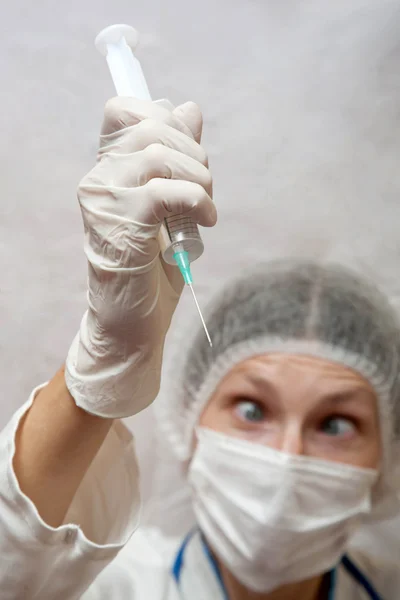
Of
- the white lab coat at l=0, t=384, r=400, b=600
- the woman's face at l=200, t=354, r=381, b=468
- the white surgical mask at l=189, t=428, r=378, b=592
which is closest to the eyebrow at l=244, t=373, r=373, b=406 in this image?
the woman's face at l=200, t=354, r=381, b=468

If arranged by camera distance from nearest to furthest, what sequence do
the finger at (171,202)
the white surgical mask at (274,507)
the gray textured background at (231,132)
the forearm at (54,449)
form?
the finger at (171,202) → the forearm at (54,449) → the white surgical mask at (274,507) → the gray textured background at (231,132)

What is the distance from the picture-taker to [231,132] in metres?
1.24

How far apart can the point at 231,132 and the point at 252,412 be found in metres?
0.64

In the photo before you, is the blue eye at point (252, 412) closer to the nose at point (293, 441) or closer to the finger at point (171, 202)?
the nose at point (293, 441)

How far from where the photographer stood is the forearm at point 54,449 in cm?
69

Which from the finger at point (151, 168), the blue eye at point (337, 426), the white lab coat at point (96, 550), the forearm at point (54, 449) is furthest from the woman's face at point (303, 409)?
the finger at point (151, 168)

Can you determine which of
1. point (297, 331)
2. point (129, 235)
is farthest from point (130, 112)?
point (297, 331)

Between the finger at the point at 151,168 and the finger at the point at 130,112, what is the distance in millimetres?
45

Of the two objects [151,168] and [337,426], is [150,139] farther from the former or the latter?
[337,426]

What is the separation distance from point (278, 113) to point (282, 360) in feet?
1.98

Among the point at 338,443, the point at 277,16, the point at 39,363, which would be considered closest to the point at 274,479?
the point at 338,443

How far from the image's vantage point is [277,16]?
1245 millimetres

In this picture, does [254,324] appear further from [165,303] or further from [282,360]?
[165,303]

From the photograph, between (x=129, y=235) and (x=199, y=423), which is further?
(x=199, y=423)
